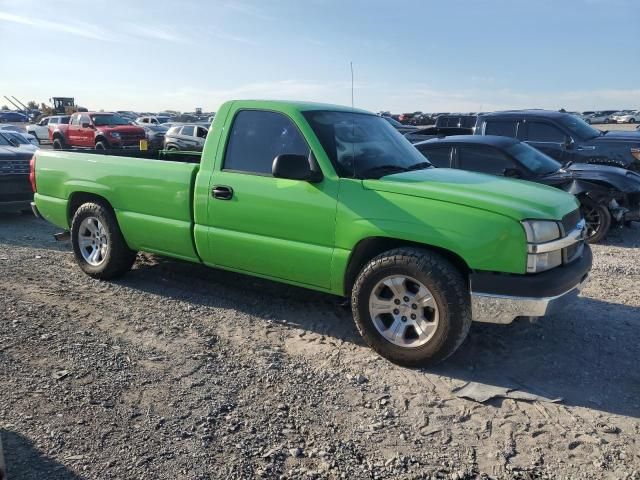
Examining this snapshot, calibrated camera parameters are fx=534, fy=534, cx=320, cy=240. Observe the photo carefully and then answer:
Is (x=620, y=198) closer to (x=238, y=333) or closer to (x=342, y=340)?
(x=342, y=340)

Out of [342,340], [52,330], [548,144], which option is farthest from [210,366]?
[548,144]

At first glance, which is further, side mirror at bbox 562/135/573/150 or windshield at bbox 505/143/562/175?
side mirror at bbox 562/135/573/150

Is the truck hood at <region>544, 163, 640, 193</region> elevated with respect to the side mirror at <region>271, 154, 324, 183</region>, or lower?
lower

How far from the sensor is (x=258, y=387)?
3.55 metres

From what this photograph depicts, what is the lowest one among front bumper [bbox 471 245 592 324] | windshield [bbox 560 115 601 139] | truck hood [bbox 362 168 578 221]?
front bumper [bbox 471 245 592 324]

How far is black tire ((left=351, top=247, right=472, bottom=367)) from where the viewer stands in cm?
360

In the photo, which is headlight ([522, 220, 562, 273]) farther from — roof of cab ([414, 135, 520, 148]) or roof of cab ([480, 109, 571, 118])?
roof of cab ([480, 109, 571, 118])

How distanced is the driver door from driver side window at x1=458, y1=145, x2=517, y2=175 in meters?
4.37

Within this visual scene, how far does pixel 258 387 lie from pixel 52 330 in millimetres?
1969

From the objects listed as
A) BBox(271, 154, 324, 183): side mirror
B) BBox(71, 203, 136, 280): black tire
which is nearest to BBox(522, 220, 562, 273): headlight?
BBox(271, 154, 324, 183): side mirror

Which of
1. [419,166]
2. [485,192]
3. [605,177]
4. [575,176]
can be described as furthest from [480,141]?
[485,192]

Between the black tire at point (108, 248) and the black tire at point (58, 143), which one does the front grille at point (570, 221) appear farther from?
the black tire at point (58, 143)

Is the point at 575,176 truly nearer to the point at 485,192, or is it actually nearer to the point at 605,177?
the point at 605,177

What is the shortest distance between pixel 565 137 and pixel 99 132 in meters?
19.6
